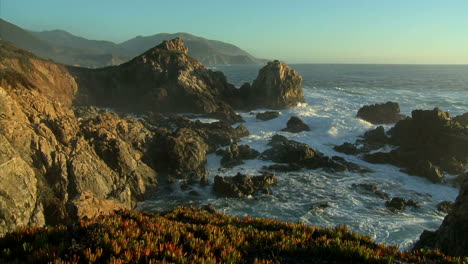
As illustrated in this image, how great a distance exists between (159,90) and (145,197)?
2725 centimetres

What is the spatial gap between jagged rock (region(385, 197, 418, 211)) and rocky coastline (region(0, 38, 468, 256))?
0.06 meters

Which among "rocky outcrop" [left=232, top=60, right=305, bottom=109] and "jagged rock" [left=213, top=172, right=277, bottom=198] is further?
"rocky outcrop" [left=232, top=60, right=305, bottom=109]

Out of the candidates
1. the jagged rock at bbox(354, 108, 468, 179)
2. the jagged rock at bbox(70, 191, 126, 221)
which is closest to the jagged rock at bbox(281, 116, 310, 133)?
the jagged rock at bbox(354, 108, 468, 179)

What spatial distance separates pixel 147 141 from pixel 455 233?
67.4 ft

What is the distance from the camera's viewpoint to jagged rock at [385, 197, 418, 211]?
1903 centimetres

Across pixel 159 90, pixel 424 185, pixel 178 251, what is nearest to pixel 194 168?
pixel 424 185

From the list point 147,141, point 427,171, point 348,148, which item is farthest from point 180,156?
point 427,171

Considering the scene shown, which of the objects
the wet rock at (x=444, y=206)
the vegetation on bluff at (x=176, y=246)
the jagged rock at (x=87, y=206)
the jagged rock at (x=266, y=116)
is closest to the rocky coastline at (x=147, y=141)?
the jagged rock at (x=87, y=206)

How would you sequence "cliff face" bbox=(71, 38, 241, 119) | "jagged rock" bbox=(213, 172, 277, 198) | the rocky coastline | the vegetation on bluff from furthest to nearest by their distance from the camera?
"cliff face" bbox=(71, 38, 241, 119) → "jagged rock" bbox=(213, 172, 277, 198) → the rocky coastline → the vegetation on bluff

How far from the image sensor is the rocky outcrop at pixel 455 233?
1009 cm

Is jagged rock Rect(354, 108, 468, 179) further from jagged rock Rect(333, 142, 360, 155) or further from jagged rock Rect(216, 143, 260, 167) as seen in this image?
jagged rock Rect(216, 143, 260, 167)

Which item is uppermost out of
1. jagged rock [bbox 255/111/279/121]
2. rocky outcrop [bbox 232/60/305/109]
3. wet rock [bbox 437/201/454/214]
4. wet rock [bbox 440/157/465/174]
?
rocky outcrop [bbox 232/60/305/109]

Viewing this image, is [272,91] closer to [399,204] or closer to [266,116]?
[266,116]

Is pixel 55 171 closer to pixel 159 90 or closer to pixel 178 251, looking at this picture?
pixel 178 251
